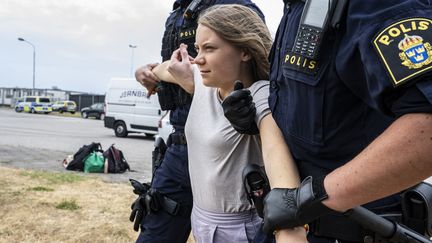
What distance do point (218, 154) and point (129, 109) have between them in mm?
13828

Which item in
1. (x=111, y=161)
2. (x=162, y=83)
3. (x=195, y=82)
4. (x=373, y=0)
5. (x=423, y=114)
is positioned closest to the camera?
(x=423, y=114)

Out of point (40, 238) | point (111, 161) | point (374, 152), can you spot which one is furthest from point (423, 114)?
point (111, 161)

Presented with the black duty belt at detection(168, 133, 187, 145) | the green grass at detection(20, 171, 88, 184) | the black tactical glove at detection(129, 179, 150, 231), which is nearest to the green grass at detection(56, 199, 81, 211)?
the green grass at detection(20, 171, 88, 184)

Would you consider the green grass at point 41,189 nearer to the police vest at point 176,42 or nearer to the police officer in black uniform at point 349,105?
the police vest at point 176,42

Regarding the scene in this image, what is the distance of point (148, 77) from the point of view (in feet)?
7.90

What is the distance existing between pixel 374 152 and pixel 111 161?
24.2ft

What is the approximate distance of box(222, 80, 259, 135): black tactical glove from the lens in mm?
1396

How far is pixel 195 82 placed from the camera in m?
1.95

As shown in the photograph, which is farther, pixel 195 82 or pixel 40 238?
pixel 40 238

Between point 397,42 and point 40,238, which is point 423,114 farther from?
point 40,238

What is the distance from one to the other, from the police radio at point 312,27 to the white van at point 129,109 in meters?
13.1

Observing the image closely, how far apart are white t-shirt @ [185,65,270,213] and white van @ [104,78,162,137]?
492 inches

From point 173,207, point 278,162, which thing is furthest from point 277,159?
point 173,207

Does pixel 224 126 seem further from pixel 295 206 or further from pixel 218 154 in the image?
pixel 295 206
